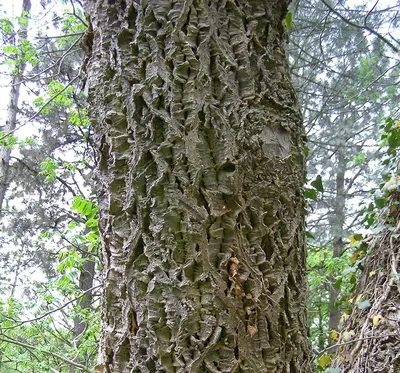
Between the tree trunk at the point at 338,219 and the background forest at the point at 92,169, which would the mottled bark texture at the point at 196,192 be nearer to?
the background forest at the point at 92,169

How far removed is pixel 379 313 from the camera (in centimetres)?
260

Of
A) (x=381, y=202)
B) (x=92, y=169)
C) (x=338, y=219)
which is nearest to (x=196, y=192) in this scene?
(x=92, y=169)

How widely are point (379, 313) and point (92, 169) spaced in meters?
2.03

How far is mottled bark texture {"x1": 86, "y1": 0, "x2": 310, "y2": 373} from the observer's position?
2.77ft

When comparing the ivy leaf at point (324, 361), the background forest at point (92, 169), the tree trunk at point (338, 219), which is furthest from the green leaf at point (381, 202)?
the tree trunk at point (338, 219)

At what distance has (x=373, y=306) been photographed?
2670 mm

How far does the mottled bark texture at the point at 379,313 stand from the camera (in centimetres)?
245

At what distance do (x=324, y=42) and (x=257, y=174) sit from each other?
4.75 m

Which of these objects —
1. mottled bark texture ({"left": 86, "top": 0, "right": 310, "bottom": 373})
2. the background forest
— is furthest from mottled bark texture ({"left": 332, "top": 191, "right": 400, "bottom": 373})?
mottled bark texture ({"left": 86, "top": 0, "right": 310, "bottom": 373})

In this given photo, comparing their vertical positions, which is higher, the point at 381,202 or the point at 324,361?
the point at 381,202

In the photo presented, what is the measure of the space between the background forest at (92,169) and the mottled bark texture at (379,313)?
0.03 m

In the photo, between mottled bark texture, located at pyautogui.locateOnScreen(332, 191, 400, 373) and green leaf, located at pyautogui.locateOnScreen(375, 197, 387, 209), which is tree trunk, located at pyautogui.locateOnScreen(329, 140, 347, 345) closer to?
green leaf, located at pyautogui.locateOnScreen(375, 197, 387, 209)

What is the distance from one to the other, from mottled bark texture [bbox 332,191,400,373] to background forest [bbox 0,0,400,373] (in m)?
0.03

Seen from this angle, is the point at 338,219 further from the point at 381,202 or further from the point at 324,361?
the point at 324,361
